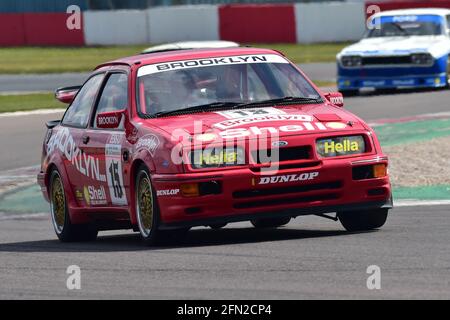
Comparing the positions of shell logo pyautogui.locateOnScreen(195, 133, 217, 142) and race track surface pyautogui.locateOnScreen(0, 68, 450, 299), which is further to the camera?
shell logo pyautogui.locateOnScreen(195, 133, 217, 142)

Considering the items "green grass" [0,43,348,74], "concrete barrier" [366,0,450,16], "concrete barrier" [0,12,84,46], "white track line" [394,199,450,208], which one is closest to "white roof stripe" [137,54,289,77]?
"white track line" [394,199,450,208]

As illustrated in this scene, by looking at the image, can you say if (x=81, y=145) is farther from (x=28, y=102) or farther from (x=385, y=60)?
(x=28, y=102)

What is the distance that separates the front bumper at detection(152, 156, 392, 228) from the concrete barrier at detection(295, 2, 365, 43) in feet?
107

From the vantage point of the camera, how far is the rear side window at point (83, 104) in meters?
11.2

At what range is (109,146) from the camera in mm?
10445

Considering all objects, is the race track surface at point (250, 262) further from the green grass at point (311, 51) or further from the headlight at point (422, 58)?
the green grass at point (311, 51)

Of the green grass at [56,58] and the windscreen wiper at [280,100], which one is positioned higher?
the windscreen wiper at [280,100]

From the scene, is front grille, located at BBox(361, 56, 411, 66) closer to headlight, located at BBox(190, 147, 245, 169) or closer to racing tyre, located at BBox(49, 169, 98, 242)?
racing tyre, located at BBox(49, 169, 98, 242)

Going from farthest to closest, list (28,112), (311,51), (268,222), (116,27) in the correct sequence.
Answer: (116,27) → (311,51) → (28,112) → (268,222)

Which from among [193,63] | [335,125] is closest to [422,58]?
[193,63]

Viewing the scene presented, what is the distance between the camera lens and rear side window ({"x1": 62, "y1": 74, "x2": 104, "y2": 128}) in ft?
36.7

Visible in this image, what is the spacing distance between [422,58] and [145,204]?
1598 cm

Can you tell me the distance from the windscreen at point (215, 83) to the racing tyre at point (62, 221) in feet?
4.47

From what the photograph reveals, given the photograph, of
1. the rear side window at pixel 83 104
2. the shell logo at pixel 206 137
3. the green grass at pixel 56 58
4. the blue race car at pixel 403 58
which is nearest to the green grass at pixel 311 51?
the green grass at pixel 56 58
